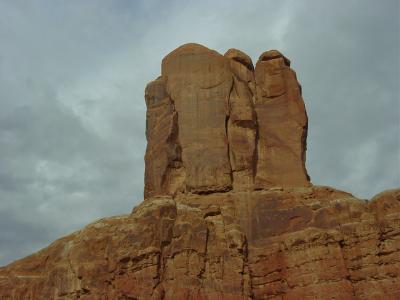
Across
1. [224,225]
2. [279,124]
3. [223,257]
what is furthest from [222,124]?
[223,257]

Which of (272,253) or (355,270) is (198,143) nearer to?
(272,253)

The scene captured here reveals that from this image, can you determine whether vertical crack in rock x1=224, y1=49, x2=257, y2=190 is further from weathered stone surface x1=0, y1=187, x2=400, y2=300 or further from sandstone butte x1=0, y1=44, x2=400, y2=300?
weathered stone surface x1=0, y1=187, x2=400, y2=300

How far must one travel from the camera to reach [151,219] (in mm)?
43625

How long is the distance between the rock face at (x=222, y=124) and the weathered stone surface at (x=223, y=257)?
4145 mm

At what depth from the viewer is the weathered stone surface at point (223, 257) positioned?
4219cm

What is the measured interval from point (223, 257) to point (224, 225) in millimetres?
2907

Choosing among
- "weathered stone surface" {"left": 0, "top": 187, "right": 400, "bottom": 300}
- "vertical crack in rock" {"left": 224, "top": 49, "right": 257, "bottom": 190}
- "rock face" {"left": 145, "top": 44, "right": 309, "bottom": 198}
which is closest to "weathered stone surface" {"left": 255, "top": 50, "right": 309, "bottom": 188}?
"rock face" {"left": 145, "top": 44, "right": 309, "bottom": 198}

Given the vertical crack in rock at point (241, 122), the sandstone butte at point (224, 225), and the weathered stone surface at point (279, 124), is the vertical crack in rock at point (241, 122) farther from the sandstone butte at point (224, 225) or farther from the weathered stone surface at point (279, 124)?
the weathered stone surface at point (279, 124)

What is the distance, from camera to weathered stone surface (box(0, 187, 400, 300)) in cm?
4219

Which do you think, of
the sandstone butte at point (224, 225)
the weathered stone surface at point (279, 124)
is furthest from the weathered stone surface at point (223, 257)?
the weathered stone surface at point (279, 124)

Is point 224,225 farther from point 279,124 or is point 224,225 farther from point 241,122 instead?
point 279,124

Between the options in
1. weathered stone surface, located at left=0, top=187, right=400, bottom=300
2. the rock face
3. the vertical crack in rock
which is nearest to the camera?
weathered stone surface, located at left=0, top=187, right=400, bottom=300

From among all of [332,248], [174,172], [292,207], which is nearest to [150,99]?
[174,172]

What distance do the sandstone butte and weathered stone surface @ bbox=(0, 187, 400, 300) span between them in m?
0.07
